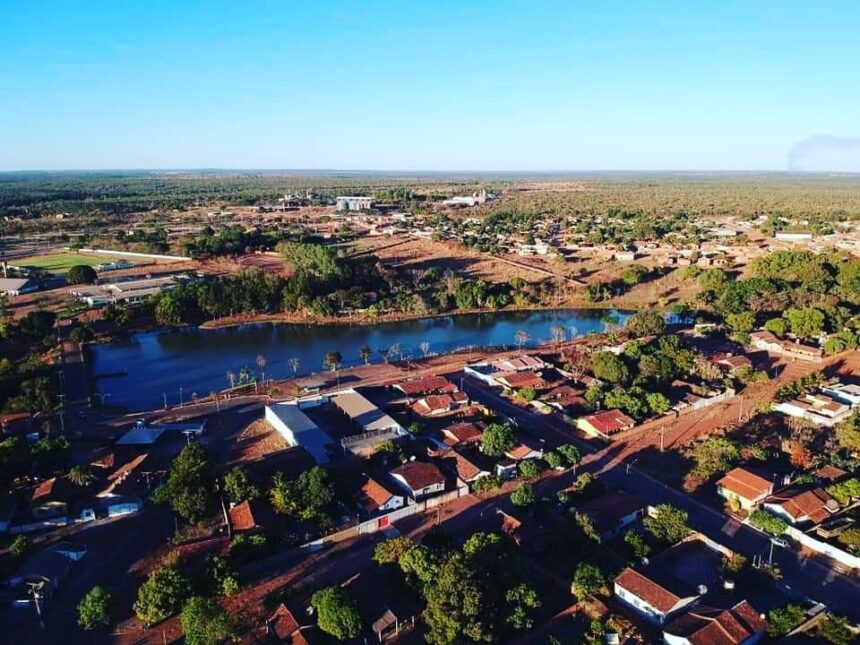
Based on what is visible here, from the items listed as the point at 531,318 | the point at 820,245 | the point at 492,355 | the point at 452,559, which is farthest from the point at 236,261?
the point at 820,245

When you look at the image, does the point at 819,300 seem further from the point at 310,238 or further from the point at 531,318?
the point at 310,238

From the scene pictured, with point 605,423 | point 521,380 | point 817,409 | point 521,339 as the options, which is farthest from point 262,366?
point 817,409

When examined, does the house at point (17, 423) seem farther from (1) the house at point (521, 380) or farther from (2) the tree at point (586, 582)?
(2) the tree at point (586, 582)

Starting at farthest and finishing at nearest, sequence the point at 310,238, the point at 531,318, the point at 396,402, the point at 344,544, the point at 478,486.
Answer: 1. the point at 310,238
2. the point at 531,318
3. the point at 396,402
4. the point at 478,486
5. the point at 344,544

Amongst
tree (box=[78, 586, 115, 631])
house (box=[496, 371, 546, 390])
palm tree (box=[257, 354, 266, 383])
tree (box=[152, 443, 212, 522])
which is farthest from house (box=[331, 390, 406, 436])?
tree (box=[78, 586, 115, 631])

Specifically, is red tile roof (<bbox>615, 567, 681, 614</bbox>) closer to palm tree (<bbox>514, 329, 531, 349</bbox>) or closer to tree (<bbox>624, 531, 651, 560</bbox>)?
tree (<bbox>624, 531, 651, 560</bbox>)
